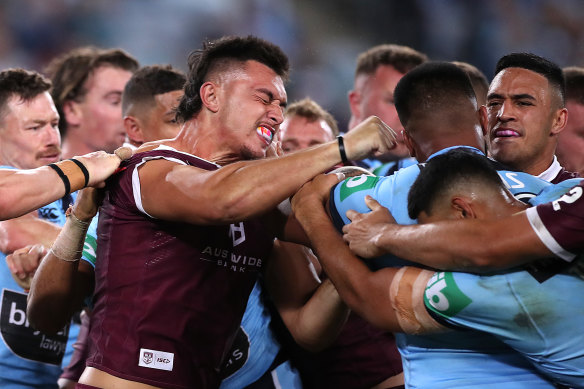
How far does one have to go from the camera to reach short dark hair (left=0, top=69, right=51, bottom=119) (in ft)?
15.7

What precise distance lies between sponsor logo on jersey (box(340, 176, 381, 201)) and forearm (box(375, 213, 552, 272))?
1.34ft

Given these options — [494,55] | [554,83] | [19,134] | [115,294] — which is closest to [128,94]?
[19,134]

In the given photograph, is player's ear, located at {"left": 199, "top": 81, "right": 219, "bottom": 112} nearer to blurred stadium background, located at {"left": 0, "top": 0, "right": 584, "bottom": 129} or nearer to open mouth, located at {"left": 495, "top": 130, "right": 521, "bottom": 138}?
open mouth, located at {"left": 495, "top": 130, "right": 521, "bottom": 138}

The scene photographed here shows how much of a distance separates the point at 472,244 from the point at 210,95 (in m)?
1.58

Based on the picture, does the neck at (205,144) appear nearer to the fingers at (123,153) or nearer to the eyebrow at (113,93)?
the fingers at (123,153)

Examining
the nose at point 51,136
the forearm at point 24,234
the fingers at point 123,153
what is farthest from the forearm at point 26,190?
the nose at point 51,136

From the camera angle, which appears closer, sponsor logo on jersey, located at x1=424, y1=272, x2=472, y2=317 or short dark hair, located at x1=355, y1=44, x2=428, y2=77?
sponsor logo on jersey, located at x1=424, y1=272, x2=472, y2=317

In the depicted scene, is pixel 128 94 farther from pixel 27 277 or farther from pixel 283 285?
pixel 283 285

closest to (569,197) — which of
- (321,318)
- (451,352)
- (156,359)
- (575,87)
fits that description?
(451,352)

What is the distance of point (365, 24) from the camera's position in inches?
396

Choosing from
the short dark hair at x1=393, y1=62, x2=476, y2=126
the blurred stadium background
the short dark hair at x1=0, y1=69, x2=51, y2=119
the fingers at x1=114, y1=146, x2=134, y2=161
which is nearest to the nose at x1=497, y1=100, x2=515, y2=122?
the short dark hair at x1=393, y1=62, x2=476, y2=126

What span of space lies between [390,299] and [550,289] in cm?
55

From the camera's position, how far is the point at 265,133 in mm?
3443

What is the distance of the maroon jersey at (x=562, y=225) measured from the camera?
238 cm
